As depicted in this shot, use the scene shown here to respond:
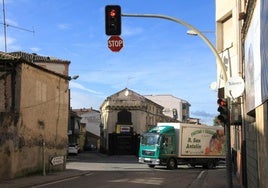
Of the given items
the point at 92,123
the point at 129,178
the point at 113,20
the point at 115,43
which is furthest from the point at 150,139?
the point at 92,123

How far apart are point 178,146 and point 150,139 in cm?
230

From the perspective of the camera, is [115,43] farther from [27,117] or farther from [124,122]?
[124,122]

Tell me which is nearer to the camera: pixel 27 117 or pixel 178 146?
pixel 27 117

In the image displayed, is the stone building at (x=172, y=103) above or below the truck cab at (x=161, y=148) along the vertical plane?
above

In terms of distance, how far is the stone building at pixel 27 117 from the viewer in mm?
25334

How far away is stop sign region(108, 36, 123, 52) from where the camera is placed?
53.6 feet

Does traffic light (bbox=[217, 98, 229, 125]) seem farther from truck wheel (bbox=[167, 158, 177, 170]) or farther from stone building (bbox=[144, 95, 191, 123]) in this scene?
stone building (bbox=[144, 95, 191, 123])

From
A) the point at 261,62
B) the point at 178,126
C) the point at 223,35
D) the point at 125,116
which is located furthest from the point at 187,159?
the point at 125,116

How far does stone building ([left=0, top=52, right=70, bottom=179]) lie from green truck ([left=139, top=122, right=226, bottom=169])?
908 cm

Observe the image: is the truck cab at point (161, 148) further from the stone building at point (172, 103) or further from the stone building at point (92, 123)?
the stone building at point (172, 103)

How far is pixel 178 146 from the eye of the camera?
39250 millimetres

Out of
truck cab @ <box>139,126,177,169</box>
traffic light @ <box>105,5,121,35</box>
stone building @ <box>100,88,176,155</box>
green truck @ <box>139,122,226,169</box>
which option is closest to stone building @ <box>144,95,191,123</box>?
stone building @ <box>100,88,176,155</box>

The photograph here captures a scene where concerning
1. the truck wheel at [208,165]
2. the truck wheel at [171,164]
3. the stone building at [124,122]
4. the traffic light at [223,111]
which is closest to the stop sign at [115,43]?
the traffic light at [223,111]

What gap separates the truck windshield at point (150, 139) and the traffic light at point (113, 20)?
77.3 ft
